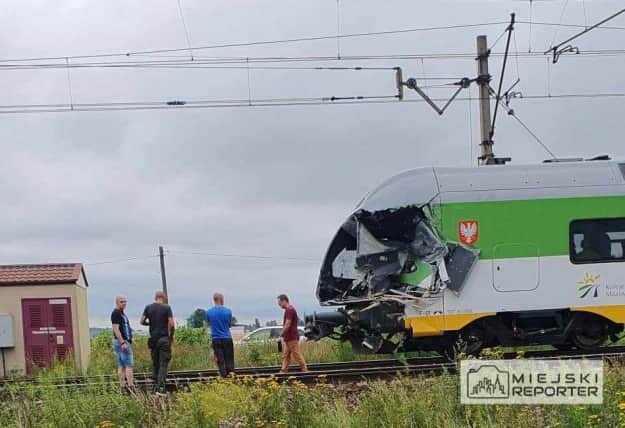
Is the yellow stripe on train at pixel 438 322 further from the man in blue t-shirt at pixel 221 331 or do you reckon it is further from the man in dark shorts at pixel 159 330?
the man in dark shorts at pixel 159 330

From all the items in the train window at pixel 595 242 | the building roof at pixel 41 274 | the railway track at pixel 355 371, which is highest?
the train window at pixel 595 242

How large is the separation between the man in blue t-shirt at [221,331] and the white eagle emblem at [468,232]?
4076 millimetres

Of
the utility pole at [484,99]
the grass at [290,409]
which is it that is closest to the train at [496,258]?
the grass at [290,409]

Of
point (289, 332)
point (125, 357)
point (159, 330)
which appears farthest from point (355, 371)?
point (125, 357)

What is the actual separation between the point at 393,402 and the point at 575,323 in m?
5.70

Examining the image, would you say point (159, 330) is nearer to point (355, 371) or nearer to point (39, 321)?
point (355, 371)

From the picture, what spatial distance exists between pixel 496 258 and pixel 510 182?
4.27 ft

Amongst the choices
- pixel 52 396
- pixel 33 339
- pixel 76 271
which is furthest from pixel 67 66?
pixel 52 396

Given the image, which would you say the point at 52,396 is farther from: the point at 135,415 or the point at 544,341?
the point at 544,341

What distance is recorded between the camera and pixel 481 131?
52.4 feet

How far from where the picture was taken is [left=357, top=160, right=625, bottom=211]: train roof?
35.7ft

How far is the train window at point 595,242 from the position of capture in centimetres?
1083

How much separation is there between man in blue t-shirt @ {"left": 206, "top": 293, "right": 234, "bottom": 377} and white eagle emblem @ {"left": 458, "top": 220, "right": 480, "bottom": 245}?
408 cm

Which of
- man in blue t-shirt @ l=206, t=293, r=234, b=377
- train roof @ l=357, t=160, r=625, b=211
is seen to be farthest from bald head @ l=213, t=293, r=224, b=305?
train roof @ l=357, t=160, r=625, b=211
